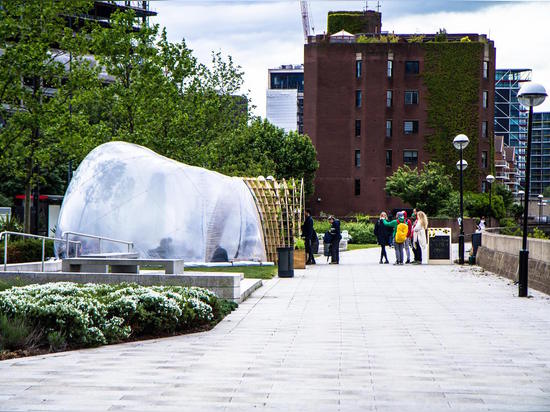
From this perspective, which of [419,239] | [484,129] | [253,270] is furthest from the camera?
[484,129]

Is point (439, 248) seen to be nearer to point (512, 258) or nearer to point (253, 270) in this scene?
point (512, 258)

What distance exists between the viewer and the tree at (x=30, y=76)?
28.5m

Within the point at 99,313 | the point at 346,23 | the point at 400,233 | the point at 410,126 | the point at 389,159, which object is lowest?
the point at 99,313

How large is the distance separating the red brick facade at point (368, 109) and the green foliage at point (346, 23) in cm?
876

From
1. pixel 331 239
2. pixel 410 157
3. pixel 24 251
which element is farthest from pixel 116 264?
pixel 410 157

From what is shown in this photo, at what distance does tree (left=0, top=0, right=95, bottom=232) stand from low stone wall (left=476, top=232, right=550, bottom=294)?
15580 mm

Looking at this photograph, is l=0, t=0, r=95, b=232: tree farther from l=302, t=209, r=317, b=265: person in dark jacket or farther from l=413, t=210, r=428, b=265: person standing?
l=413, t=210, r=428, b=265: person standing

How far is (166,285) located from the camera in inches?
573

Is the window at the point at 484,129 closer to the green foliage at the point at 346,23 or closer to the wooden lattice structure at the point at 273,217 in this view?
the green foliage at the point at 346,23

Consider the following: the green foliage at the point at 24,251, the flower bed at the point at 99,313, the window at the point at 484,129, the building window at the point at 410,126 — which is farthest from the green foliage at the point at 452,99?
the flower bed at the point at 99,313

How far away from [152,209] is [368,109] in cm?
5503

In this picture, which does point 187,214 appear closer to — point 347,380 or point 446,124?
point 347,380

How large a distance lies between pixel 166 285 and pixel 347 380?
696 cm

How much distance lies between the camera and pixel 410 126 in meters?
80.3
